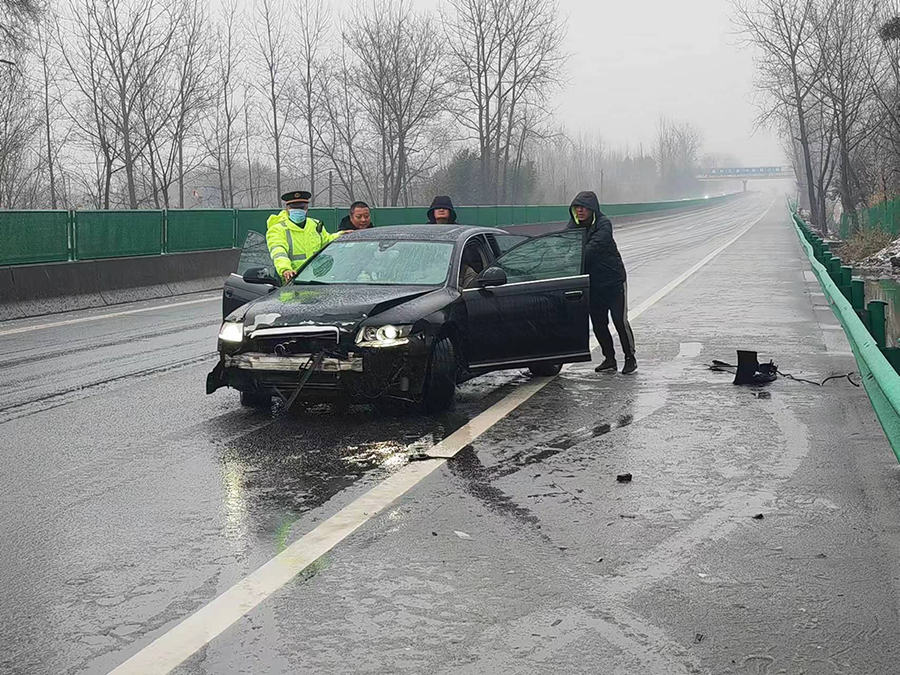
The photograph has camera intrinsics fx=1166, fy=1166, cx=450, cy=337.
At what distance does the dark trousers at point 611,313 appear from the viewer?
425 inches

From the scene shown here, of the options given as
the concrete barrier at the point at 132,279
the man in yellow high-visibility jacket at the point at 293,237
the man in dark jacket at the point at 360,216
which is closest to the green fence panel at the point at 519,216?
the concrete barrier at the point at 132,279

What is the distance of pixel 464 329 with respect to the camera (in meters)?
8.89

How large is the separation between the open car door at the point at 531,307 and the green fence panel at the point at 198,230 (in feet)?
43.6

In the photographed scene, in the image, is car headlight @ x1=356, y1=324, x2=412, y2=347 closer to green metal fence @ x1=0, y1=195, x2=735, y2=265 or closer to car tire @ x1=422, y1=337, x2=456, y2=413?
car tire @ x1=422, y1=337, x2=456, y2=413

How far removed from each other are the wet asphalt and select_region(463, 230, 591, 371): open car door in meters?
0.36

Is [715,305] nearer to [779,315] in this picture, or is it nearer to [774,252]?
[779,315]

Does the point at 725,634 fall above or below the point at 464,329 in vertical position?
below

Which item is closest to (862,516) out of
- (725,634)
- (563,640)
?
(725,634)

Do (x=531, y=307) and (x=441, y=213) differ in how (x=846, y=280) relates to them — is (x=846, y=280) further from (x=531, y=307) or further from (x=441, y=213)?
(x=531, y=307)

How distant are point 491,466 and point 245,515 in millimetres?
1609

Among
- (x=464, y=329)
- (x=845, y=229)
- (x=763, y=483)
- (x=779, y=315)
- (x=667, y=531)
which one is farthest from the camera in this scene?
(x=845, y=229)

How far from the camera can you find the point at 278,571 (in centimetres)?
461

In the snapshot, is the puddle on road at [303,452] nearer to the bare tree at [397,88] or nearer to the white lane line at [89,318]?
the white lane line at [89,318]

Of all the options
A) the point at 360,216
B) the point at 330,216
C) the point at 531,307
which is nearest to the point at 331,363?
the point at 531,307
